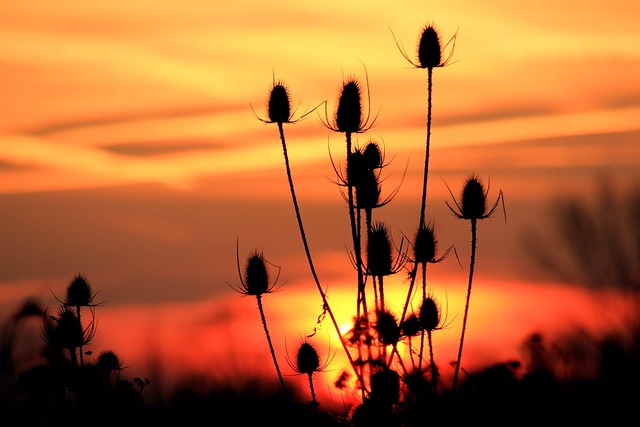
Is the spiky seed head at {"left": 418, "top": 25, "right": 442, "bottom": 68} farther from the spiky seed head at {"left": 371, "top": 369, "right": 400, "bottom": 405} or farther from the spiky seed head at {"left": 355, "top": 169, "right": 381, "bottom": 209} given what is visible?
the spiky seed head at {"left": 371, "top": 369, "right": 400, "bottom": 405}

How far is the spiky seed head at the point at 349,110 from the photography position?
10.6 meters

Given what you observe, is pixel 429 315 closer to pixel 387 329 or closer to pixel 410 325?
pixel 410 325

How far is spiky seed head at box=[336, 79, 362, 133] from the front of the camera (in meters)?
10.6

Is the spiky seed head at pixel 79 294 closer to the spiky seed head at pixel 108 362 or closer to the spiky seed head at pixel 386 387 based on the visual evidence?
the spiky seed head at pixel 108 362

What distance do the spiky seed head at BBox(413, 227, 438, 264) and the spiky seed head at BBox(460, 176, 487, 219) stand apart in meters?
0.48

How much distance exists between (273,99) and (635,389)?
17.4 feet

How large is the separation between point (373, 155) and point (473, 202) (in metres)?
1.26

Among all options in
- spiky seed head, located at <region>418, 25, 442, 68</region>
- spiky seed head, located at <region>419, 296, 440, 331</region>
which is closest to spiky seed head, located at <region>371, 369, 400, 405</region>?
spiky seed head, located at <region>419, 296, 440, 331</region>

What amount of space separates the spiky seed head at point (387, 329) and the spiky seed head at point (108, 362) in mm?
2668

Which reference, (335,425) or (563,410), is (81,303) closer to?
(335,425)

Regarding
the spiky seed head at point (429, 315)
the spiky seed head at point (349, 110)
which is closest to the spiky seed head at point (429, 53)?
the spiky seed head at point (349, 110)

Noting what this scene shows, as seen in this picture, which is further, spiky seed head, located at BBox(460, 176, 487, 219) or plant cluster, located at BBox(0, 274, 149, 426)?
spiky seed head, located at BBox(460, 176, 487, 219)

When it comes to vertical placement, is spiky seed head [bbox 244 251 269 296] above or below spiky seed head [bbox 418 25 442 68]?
below

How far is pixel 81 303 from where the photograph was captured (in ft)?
37.4
